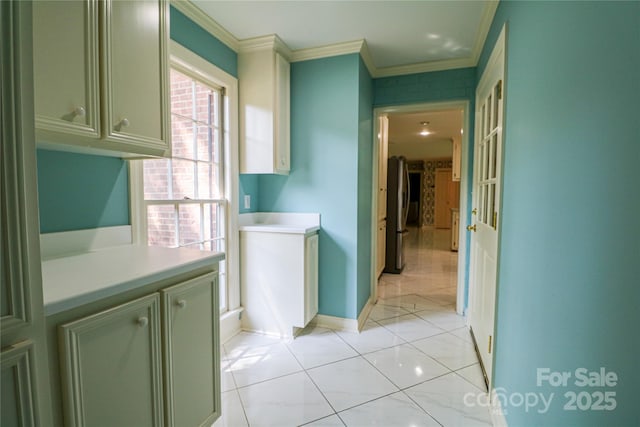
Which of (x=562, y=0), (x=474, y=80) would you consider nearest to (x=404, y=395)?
(x=562, y=0)

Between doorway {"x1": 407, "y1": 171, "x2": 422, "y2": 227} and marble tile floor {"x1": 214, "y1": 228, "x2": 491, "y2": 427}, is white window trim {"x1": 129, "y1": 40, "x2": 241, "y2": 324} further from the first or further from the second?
doorway {"x1": 407, "y1": 171, "x2": 422, "y2": 227}

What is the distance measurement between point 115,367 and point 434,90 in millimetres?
3189

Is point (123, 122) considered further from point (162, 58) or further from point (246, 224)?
point (246, 224)

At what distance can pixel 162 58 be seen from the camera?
56.9 inches

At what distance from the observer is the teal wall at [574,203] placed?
2.11ft

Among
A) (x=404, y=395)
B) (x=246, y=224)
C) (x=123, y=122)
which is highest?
(x=123, y=122)

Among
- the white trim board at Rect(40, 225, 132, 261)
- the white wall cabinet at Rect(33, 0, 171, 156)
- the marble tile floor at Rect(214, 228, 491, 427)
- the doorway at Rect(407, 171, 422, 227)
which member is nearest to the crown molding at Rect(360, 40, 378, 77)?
the white wall cabinet at Rect(33, 0, 171, 156)

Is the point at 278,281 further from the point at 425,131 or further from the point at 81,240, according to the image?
the point at 425,131

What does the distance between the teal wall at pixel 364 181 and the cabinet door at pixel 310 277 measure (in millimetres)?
394

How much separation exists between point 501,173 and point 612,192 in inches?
41.0

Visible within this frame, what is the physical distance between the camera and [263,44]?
7.97ft

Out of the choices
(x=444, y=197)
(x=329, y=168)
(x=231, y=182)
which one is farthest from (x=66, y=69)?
(x=444, y=197)

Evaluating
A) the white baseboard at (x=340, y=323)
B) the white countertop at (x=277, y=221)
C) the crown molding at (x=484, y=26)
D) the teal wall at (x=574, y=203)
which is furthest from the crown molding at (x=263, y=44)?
the white baseboard at (x=340, y=323)

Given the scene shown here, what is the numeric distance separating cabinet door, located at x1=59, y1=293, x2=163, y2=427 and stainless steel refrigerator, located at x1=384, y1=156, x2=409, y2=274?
371 centimetres
